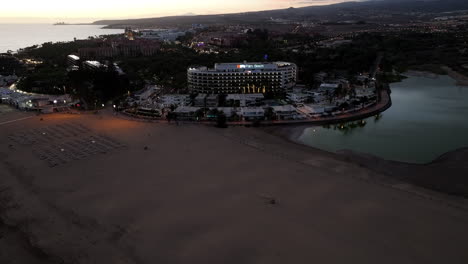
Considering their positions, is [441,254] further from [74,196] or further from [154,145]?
[154,145]

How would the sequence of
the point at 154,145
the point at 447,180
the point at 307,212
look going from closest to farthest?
1. the point at 307,212
2. the point at 447,180
3. the point at 154,145

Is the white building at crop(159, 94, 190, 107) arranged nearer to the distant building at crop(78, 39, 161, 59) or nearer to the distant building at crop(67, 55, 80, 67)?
the distant building at crop(67, 55, 80, 67)

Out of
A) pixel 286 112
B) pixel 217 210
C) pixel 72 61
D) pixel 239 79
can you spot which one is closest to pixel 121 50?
pixel 72 61

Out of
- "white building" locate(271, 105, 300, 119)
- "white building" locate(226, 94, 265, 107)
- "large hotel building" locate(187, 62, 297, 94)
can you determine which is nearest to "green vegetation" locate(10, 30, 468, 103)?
"large hotel building" locate(187, 62, 297, 94)

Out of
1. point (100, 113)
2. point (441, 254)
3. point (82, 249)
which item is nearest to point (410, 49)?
point (100, 113)

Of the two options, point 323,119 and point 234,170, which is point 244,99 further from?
point 234,170

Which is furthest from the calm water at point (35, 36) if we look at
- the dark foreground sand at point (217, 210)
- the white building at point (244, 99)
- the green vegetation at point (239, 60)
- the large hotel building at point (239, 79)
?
the dark foreground sand at point (217, 210)

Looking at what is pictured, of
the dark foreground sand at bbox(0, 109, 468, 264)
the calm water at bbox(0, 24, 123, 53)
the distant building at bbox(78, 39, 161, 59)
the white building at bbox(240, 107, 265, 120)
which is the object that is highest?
the calm water at bbox(0, 24, 123, 53)
